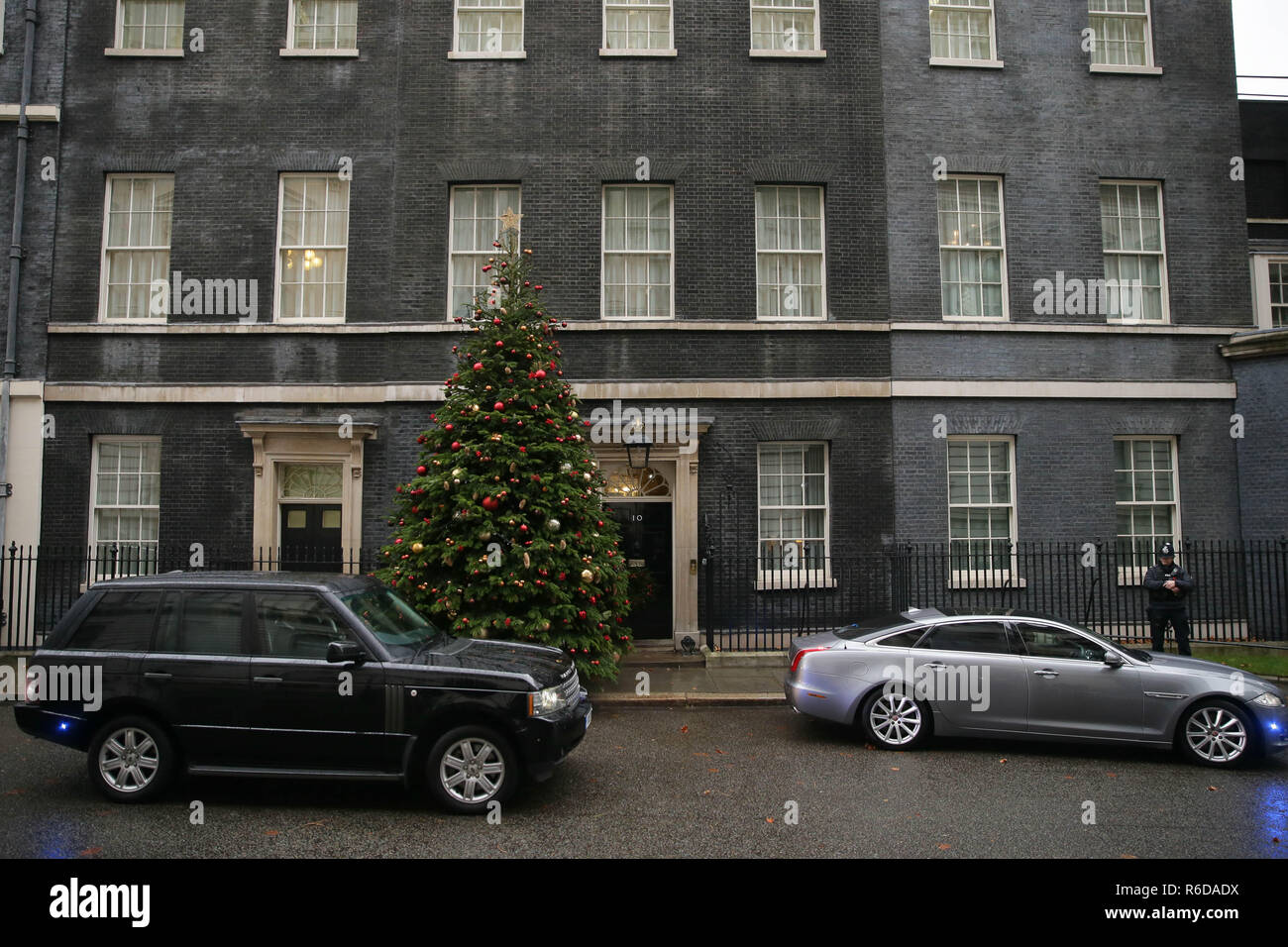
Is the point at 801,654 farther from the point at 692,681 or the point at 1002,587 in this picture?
the point at 1002,587

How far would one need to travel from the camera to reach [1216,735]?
24.6 feet

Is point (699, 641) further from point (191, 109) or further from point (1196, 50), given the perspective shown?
point (1196, 50)

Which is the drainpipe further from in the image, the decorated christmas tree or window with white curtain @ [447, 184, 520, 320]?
the decorated christmas tree

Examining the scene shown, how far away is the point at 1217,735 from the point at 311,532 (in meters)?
12.3

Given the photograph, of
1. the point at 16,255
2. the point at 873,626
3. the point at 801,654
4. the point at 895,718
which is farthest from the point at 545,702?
the point at 16,255

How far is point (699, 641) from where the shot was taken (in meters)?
12.7

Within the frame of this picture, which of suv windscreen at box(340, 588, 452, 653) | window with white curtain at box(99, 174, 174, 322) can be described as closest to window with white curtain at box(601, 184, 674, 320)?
suv windscreen at box(340, 588, 452, 653)

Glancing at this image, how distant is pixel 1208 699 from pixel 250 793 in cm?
867

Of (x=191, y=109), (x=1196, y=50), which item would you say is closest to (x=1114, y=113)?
(x=1196, y=50)

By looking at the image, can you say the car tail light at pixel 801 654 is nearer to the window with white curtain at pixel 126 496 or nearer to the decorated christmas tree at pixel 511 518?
the decorated christmas tree at pixel 511 518

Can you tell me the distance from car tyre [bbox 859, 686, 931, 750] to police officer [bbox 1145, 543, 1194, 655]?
5.11 meters

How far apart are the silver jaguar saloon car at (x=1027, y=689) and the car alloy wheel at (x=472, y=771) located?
137 inches

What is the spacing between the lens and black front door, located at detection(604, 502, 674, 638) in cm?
1306

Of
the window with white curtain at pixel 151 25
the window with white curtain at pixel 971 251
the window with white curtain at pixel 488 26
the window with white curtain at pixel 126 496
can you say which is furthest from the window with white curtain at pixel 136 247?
the window with white curtain at pixel 971 251
